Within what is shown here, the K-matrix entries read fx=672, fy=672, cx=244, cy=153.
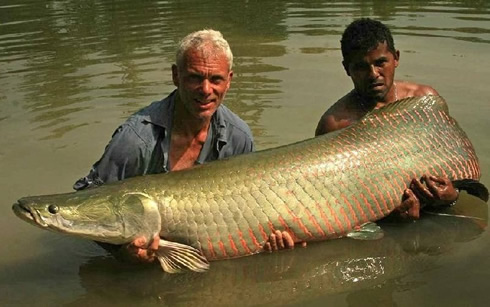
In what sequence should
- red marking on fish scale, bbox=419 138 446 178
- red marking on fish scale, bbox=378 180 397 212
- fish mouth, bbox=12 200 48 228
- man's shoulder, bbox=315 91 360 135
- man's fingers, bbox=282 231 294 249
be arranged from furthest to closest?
1. man's shoulder, bbox=315 91 360 135
2. red marking on fish scale, bbox=419 138 446 178
3. red marking on fish scale, bbox=378 180 397 212
4. man's fingers, bbox=282 231 294 249
5. fish mouth, bbox=12 200 48 228

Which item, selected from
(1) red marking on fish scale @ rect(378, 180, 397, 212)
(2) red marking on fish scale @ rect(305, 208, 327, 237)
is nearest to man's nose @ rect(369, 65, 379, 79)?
(1) red marking on fish scale @ rect(378, 180, 397, 212)

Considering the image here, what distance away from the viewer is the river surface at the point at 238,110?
3293 millimetres

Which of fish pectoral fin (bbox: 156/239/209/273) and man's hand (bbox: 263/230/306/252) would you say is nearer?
fish pectoral fin (bbox: 156/239/209/273)

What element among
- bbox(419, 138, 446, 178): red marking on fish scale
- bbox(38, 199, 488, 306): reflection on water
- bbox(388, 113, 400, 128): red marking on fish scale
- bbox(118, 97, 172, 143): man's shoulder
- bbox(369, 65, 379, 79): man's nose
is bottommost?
bbox(38, 199, 488, 306): reflection on water

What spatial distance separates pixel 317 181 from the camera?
3.45 m

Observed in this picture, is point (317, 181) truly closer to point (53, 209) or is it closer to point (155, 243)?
point (155, 243)

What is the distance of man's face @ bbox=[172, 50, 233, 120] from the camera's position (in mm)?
3299

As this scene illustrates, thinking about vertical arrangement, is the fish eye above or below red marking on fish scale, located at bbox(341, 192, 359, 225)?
above

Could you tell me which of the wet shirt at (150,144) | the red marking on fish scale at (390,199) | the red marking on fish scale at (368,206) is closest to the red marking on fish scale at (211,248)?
the wet shirt at (150,144)

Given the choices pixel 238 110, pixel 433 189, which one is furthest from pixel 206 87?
pixel 238 110

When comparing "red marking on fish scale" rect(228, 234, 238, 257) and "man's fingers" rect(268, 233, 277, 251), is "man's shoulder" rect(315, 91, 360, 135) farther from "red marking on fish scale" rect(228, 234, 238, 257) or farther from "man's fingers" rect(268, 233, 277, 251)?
"red marking on fish scale" rect(228, 234, 238, 257)

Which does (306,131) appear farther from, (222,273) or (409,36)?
(409,36)

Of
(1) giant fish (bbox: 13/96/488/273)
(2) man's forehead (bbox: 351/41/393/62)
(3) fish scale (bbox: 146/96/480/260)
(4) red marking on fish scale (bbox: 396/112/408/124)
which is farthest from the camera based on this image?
(2) man's forehead (bbox: 351/41/393/62)

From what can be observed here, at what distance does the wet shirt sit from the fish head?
23 centimetres
